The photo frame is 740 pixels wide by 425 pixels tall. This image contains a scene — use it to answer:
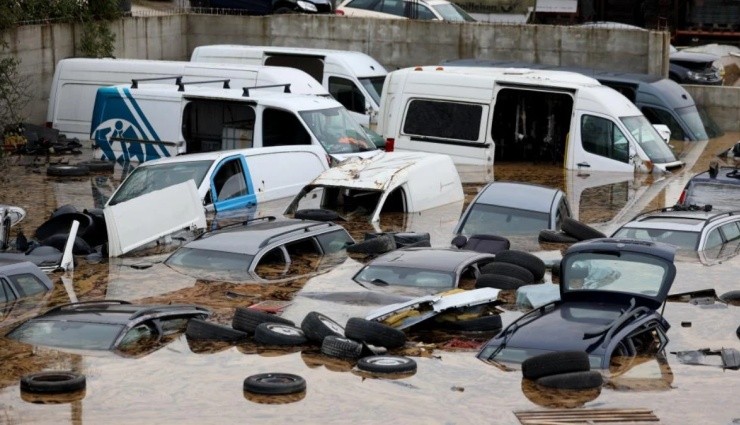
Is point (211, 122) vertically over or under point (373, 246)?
over

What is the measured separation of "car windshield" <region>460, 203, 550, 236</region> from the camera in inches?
Result: 731

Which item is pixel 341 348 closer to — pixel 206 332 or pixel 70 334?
pixel 206 332

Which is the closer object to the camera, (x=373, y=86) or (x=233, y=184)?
(x=233, y=184)

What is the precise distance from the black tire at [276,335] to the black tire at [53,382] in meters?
2.07

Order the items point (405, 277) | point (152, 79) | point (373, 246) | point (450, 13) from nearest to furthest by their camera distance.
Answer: point (405, 277) < point (373, 246) < point (152, 79) < point (450, 13)

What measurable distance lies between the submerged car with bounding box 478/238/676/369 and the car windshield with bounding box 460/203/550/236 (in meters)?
4.70

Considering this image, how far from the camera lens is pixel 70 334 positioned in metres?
12.8

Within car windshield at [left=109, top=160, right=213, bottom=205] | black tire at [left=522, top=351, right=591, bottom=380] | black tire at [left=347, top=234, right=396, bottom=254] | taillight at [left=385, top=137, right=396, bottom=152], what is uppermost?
car windshield at [left=109, top=160, right=213, bottom=205]

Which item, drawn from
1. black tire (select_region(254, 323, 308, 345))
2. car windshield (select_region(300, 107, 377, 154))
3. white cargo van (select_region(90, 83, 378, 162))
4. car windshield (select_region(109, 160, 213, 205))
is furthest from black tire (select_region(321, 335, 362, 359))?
car windshield (select_region(300, 107, 377, 154))

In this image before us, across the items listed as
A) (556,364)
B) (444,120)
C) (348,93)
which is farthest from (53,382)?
(348,93)

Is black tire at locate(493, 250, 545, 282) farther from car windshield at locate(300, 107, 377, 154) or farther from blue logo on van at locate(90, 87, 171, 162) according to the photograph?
blue logo on van at locate(90, 87, 171, 162)

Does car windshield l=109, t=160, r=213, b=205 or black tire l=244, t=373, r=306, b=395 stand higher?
car windshield l=109, t=160, r=213, b=205

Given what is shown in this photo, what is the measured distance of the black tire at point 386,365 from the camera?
1228 cm

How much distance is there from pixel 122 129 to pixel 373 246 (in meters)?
8.54
